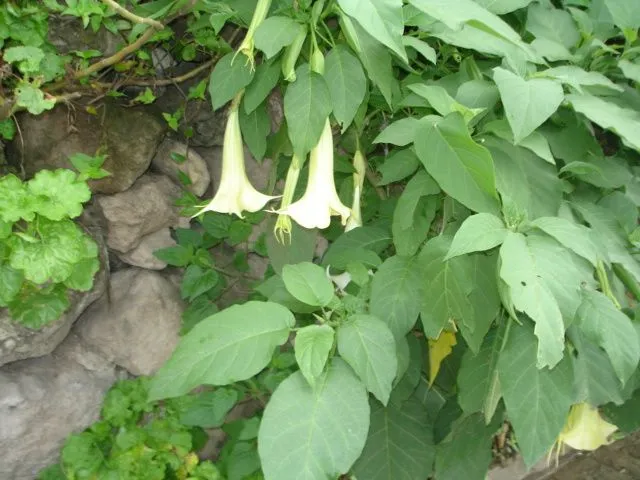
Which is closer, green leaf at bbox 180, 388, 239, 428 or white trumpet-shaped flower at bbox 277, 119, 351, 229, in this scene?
white trumpet-shaped flower at bbox 277, 119, 351, 229

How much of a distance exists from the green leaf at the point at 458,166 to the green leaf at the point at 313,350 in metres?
0.23

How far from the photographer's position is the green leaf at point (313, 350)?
0.72 m

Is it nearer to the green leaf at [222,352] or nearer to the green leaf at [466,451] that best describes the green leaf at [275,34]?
the green leaf at [222,352]

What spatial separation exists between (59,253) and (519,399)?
0.85m

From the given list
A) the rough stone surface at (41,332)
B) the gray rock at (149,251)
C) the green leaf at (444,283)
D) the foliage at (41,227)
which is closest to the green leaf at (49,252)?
the foliage at (41,227)

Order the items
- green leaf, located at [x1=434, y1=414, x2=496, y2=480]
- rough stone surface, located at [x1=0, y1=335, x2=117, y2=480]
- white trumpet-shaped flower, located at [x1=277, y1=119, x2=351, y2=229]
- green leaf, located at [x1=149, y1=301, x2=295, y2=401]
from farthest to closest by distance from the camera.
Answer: rough stone surface, located at [x1=0, y1=335, x2=117, y2=480], green leaf, located at [x1=434, y1=414, x2=496, y2=480], white trumpet-shaped flower, located at [x1=277, y1=119, x2=351, y2=229], green leaf, located at [x1=149, y1=301, x2=295, y2=401]

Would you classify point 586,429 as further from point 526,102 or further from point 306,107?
point 306,107

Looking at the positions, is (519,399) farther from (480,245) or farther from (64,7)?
(64,7)

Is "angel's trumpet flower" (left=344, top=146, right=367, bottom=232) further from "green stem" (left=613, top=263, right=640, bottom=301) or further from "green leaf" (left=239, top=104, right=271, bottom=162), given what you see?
"green stem" (left=613, top=263, right=640, bottom=301)

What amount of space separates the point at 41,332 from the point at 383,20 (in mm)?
1099

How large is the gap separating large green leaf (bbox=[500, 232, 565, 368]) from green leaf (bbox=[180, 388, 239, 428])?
0.96 metres

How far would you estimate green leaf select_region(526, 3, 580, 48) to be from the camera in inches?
40.0

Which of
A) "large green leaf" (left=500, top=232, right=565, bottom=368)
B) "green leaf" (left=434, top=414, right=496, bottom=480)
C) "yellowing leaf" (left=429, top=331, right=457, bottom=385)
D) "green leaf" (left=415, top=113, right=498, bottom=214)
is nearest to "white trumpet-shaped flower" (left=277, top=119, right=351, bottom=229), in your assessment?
"green leaf" (left=415, top=113, right=498, bottom=214)

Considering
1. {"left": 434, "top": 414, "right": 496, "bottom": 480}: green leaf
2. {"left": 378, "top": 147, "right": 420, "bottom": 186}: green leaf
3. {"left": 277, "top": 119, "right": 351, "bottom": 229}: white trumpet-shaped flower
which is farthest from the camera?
{"left": 434, "top": 414, "right": 496, "bottom": 480}: green leaf
